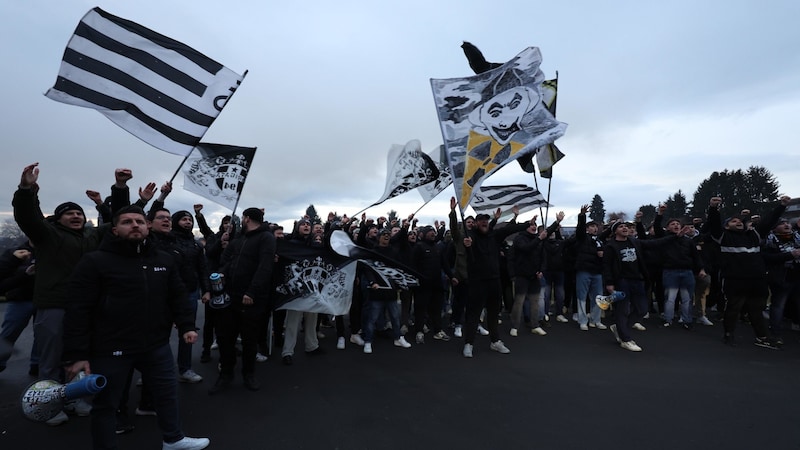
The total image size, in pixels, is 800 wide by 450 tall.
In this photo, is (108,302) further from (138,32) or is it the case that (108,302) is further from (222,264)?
(138,32)

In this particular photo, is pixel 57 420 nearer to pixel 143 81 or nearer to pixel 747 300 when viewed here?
pixel 143 81

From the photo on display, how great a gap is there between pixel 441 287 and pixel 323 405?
3541 mm

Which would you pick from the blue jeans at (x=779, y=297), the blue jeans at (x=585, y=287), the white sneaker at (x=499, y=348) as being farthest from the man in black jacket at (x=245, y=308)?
the blue jeans at (x=779, y=297)

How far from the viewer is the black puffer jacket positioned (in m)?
2.65

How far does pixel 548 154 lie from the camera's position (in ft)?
26.4

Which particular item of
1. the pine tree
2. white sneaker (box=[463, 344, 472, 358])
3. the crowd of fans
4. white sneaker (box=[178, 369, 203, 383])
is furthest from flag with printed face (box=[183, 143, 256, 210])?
the pine tree

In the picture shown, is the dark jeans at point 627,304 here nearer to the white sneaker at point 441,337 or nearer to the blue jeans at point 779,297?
the blue jeans at point 779,297

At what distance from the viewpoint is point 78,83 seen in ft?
14.0

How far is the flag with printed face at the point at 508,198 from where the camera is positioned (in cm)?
797

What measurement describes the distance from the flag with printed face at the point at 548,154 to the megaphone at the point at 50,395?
22.9 feet

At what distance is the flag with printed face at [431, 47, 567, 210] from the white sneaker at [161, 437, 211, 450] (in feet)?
13.2

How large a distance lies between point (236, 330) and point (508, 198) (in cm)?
606

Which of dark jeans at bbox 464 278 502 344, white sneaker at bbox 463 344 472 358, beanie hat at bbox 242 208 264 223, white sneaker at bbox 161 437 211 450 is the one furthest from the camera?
dark jeans at bbox 464 278 502 344

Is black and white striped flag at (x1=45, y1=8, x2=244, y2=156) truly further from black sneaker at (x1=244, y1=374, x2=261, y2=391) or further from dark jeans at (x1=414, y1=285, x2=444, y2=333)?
dark jeans at (x1=414, y1=285, x2=444, y2=333)
